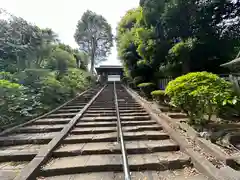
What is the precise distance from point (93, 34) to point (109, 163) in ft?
115

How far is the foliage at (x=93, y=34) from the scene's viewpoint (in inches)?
1307

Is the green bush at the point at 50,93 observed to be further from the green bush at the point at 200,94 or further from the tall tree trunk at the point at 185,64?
the tall tree trunk at the point at 185,64

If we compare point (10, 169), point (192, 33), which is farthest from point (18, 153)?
point (192, 33)

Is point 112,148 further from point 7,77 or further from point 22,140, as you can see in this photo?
point 7,77

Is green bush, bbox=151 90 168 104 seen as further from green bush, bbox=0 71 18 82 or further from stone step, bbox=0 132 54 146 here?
green bush, bbox=0 71 18 82

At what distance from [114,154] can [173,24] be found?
737 centimetres

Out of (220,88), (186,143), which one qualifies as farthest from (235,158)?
(220,88)

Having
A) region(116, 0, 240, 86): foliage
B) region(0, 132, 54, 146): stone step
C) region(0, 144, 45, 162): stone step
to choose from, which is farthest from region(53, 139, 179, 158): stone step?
region(116, 0, 240, 86): foliage

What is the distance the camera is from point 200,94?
3.44m

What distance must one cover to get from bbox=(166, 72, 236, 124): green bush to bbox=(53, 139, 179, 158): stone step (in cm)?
122

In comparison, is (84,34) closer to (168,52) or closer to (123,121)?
(168,52)

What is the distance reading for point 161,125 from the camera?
4.09 meters

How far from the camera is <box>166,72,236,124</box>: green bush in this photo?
3.33 metres

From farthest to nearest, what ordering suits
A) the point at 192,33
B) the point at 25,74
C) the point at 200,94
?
1. the point at 192,33
2. the point at 25,74
3. the point at 200,94
